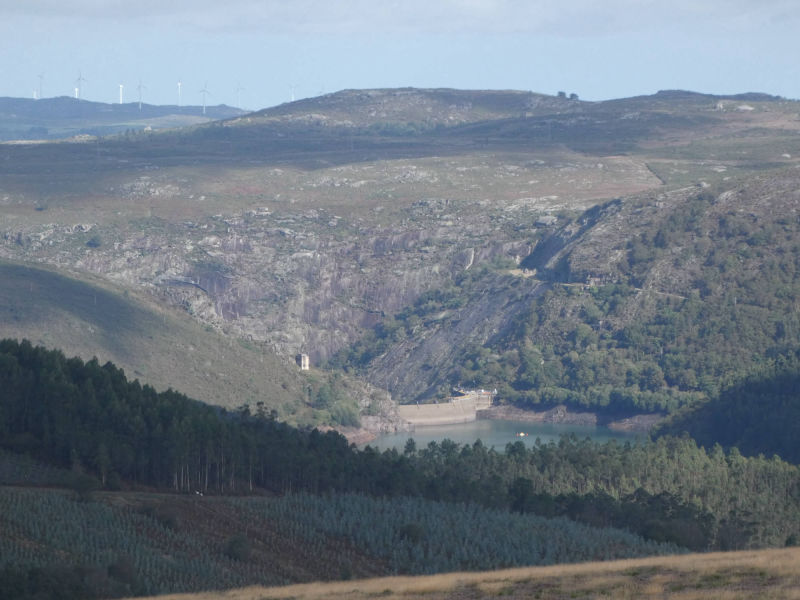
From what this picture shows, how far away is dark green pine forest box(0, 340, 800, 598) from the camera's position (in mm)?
65188

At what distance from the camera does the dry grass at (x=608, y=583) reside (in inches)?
1873

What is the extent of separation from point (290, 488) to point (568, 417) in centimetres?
10726

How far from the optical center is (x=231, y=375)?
17462 centimetres

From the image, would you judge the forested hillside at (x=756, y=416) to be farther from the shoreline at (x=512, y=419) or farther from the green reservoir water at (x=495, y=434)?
the shoreline at (x=512, y=419)

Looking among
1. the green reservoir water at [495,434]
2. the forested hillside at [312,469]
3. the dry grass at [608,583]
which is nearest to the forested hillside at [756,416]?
the green reservoir water at [495,434]

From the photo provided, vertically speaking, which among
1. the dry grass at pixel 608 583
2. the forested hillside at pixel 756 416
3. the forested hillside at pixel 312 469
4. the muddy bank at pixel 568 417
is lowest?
the muddy bank at pixel 568 417

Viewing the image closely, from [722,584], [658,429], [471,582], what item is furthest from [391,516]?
[658,429]

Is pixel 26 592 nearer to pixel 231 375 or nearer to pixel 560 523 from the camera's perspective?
pixel 560 523

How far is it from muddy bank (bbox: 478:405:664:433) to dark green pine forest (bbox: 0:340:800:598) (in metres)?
59.4

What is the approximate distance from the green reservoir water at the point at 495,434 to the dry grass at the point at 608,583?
3955 inches

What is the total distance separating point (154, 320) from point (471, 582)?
127952mm

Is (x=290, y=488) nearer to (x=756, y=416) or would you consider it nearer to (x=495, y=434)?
(x=756, y=416)

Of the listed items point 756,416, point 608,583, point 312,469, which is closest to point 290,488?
point 312,469

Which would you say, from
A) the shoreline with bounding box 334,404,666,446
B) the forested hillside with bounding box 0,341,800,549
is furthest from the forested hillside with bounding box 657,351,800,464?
the forested hillside with bounding box 0,341,800,549
